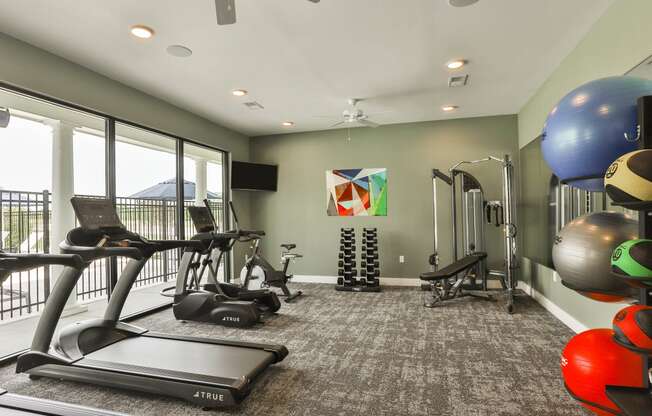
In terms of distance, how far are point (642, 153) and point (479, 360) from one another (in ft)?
6.69

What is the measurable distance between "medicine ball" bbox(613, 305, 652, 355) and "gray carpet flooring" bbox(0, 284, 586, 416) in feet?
3.05

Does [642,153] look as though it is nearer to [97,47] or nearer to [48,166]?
[97,47]

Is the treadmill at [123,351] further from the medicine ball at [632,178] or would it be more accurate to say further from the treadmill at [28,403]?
the medicine ball at [632,178]

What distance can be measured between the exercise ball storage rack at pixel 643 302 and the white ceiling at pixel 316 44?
153 centimetres

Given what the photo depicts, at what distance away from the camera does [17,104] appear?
3396mm

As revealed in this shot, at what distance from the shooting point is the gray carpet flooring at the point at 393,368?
6.99 ft

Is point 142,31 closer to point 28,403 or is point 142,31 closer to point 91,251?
point 91,251

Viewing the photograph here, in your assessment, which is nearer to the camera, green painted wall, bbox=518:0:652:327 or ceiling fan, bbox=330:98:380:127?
green painted wall, bbox=518:0:652:327

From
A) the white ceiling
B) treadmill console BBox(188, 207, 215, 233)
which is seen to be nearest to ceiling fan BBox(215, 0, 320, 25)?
the white ceiling

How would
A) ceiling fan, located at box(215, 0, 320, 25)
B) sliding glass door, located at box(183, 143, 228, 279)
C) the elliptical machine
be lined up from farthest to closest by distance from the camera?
sliding glass door, located at box(183, 143, 228, 279) → the elliptical machine → ceiling fan, located at box(215, 0, 320, 25)

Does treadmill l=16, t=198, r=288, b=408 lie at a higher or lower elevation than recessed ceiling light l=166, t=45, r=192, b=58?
lower

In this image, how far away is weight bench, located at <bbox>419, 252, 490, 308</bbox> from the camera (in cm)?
451

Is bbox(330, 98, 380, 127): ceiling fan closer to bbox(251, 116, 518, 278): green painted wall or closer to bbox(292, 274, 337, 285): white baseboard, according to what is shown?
bbox(251, 116, 518, 278): green painted wall

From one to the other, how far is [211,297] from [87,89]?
99.3 inches
